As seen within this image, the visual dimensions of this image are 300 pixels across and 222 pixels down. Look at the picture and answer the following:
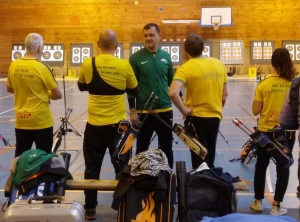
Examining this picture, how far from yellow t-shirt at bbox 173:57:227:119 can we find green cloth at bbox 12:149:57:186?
3.57 feet

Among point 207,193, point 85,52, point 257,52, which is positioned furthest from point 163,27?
point 207,193

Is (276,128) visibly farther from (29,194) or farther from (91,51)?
(91,51)

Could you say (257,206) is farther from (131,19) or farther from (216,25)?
(131,19)

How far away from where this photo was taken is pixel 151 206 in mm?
2268

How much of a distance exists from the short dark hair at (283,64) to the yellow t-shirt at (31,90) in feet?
4.99

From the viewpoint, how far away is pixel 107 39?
278cm

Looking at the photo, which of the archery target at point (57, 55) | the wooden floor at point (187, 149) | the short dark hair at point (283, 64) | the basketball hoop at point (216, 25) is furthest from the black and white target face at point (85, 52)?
the short dark hair at point (283, 64)

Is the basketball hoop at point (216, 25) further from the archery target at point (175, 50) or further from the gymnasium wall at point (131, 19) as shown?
the archery target at point (175, 50)

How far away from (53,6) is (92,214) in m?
14.7

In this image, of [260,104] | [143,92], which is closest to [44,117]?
[143,92]

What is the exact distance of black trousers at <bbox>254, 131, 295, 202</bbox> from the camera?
9.81ft

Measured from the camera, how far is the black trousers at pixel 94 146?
2.88m

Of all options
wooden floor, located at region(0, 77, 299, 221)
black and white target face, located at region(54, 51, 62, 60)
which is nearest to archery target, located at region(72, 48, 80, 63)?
black and white target face, located at region(54, 51, 62, 60)

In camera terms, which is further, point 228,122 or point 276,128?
point 228,122
